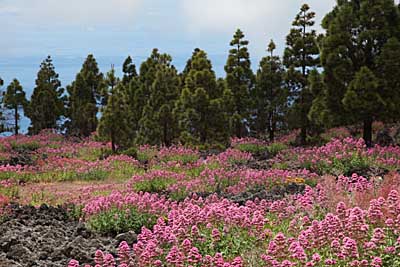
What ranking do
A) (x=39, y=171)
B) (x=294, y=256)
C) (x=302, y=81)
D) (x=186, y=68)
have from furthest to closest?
(x=186, y=68), (x=302, y=81), (x=39, y=171), (x=294, y=256)

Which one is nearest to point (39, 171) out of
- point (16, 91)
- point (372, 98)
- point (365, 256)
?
point (372, 98)

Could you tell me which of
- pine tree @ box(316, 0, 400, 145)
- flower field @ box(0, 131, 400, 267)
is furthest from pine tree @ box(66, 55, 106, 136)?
pine tree @ box(316, 0, 400, 145)

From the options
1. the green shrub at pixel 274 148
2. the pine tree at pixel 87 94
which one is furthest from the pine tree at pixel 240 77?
the pine tree at pixel 87 94

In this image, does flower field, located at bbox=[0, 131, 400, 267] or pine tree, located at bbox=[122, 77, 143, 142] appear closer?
flower field, located at bbox=[0, 131, 400, 267]

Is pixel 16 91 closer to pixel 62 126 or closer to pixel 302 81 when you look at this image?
pixel 62 126

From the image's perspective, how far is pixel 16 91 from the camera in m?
34.2

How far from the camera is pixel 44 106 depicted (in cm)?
3366

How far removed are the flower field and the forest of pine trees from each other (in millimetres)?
2274

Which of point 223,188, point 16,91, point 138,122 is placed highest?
point 16,91

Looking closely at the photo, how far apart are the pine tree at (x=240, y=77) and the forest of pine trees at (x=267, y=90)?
49 millimetres

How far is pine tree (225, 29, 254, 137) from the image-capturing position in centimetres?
2617

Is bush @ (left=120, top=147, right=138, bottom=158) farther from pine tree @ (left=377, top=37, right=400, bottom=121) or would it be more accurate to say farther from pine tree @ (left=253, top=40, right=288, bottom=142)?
pine tree @ (left=377, top=37, right=400, bottom=121)

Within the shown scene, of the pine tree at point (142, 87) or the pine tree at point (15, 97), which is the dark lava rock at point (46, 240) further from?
the pine tree at point (15, 97)

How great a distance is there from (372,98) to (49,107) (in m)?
21.7
